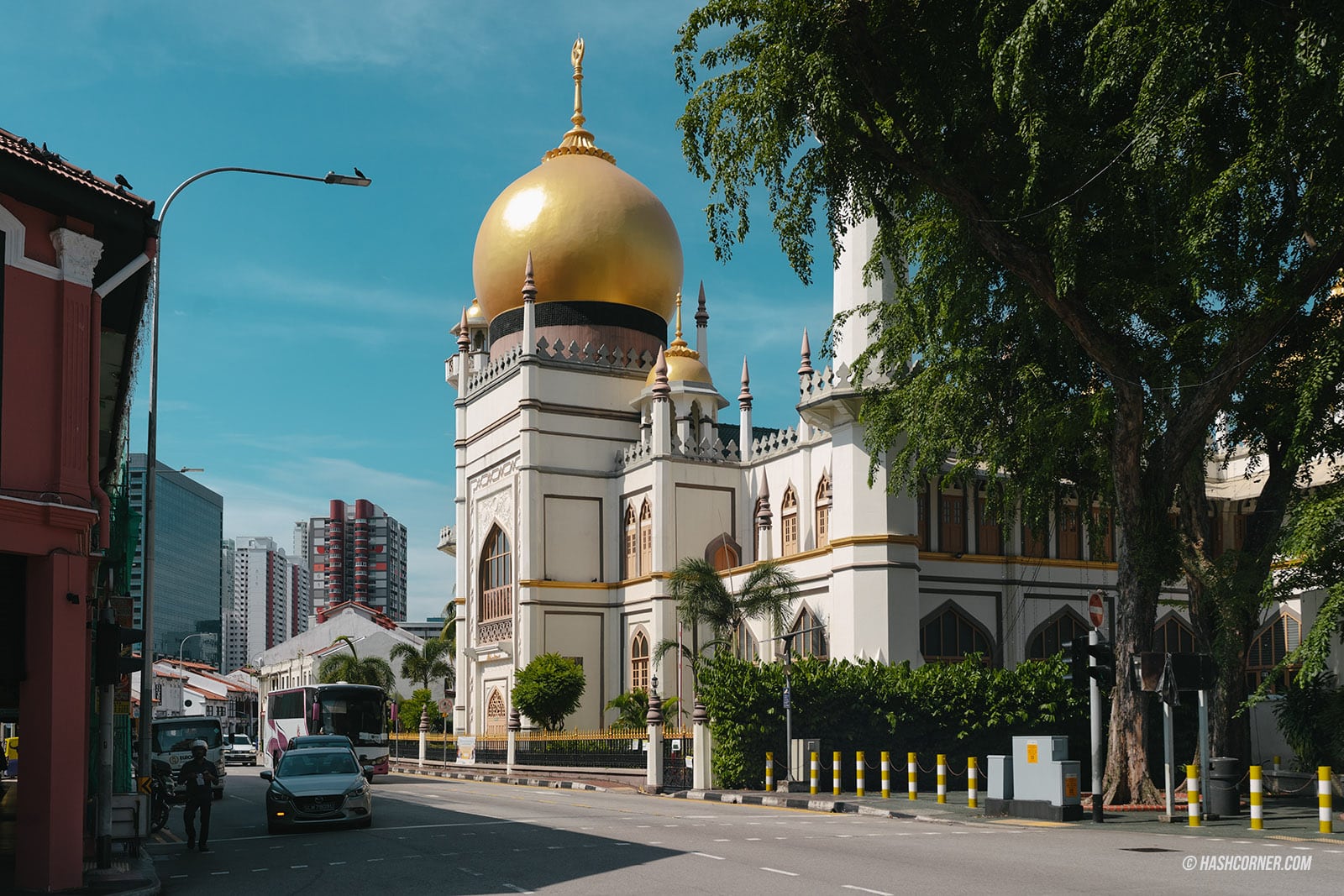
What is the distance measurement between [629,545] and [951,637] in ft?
52.5

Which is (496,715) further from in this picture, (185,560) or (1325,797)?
(185,560)

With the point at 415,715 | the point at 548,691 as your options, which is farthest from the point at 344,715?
the point at 415,715

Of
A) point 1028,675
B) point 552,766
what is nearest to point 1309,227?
point 1028,675

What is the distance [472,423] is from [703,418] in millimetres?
9715

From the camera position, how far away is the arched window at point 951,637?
36344 mm

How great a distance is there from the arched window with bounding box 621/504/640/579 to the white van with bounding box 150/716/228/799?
16.3m

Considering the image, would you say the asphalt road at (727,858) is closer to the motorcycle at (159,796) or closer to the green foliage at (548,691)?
the motorcycle at (159,796)

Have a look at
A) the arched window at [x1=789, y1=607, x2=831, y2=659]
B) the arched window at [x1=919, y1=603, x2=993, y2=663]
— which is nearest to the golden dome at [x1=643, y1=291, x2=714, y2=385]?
the arched window at [x1=789, y1=607, x2=831, y2=659]

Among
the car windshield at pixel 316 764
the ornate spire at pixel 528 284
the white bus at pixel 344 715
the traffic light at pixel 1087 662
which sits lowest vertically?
the white bus at pixel 344 715

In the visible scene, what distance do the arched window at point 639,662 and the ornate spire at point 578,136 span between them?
65.2 feet

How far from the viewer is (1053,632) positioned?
38.6m

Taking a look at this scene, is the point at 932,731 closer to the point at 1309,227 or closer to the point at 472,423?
the point at 1309,227

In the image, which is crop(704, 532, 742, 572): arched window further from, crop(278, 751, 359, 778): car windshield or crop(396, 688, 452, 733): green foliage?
crop(278, 751, 359, 778): car windshield

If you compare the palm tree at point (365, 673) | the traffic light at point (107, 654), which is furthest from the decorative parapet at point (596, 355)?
the traffic light at point (107, 654)
